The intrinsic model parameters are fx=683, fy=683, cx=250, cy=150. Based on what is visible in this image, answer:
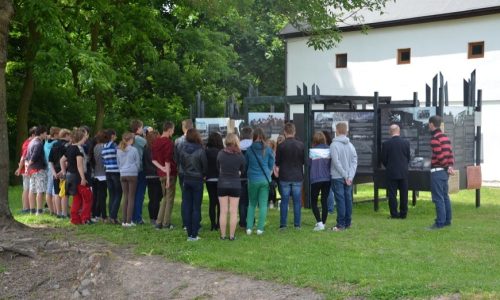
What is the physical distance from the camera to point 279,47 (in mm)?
41594

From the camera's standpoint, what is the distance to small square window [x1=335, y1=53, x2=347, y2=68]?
91.8 ft

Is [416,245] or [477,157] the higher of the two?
[477,157]

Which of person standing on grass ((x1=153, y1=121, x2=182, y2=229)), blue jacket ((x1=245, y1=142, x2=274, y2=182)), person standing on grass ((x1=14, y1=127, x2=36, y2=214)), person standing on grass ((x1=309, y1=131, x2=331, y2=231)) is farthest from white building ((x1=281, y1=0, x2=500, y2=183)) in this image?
person standing on grass ((x1=14, y1=127, x2=36, y2=214))

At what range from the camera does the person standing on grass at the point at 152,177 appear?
11820 mm

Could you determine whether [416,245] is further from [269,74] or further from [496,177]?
[269,74]

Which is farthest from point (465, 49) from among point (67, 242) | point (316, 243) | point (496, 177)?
point (67, 242)

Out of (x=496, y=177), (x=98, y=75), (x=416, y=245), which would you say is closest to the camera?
(x=416, y=245)

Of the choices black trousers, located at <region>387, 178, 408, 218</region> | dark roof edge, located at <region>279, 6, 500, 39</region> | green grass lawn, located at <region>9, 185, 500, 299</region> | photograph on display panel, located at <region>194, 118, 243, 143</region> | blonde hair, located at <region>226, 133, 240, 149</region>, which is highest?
dark roof edge, located at <region>279, 6, 500, 39</region>

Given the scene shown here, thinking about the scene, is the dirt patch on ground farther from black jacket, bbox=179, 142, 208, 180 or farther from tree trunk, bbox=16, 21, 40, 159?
tree trunk, bbox=16, 21, 40, 159

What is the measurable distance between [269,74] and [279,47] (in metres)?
2.01

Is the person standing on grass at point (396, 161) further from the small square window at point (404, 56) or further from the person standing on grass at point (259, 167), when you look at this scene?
the small square window at point (404, 56)

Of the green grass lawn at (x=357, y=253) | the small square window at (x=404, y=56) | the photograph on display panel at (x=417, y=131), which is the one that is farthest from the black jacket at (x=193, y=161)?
the small square window at (x=404, y=56)

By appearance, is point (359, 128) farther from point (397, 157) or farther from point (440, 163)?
point (440, 163)

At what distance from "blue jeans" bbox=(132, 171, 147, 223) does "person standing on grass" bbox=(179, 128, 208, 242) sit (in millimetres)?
1785
